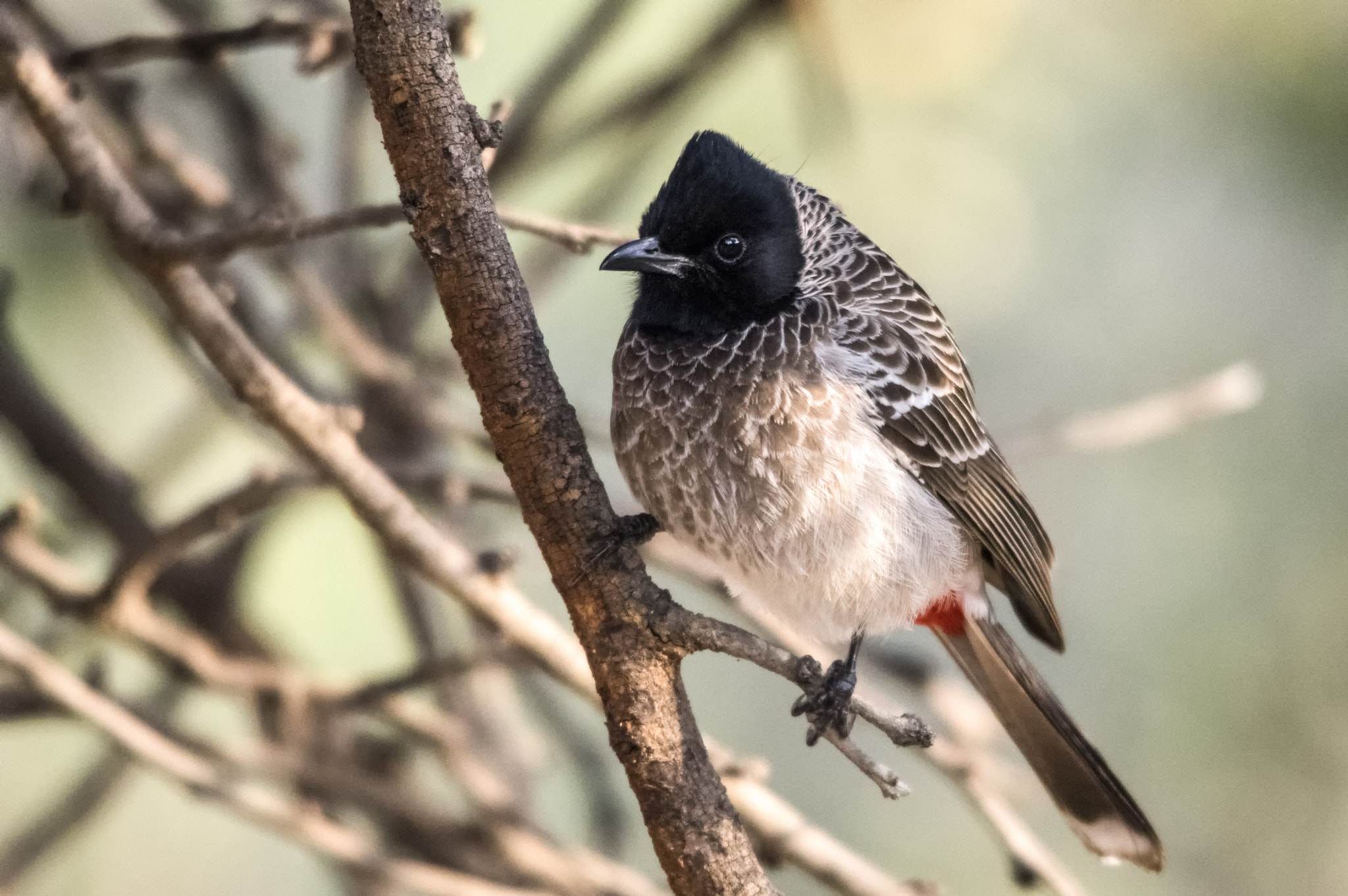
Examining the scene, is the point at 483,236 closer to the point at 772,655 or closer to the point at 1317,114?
the point at 772,655

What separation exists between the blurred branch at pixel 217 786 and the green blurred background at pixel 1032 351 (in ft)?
1.85

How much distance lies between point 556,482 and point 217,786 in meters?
0.85

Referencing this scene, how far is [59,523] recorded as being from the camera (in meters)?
2.06

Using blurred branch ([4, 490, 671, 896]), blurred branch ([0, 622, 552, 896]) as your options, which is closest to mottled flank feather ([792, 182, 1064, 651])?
blurred branch ([4, 490, 671, 896])

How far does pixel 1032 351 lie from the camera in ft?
7.92

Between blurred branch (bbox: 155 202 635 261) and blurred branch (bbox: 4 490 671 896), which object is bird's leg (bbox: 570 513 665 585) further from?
blurred branch (bbox: 4 490 671 896)

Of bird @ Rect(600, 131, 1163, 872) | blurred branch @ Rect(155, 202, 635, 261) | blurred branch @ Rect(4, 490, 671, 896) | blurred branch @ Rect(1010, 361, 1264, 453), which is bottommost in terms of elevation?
blurred branch @ Rect(4, 490, 671, 896)

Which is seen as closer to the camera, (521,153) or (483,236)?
(483,236)

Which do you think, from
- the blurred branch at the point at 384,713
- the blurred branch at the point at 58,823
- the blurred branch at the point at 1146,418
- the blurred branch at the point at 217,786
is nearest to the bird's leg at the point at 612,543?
the blurred branch at the point at 384,713

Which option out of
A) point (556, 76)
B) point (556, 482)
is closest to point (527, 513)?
point (556, 482)

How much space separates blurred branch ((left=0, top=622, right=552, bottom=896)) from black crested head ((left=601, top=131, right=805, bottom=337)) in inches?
33.1

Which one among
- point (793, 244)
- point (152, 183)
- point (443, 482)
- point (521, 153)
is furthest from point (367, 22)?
point (152, 183)

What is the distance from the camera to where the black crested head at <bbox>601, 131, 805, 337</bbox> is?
1.49 meters

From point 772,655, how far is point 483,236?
0.45 m
